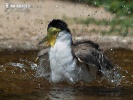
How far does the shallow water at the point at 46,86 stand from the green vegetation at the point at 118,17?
1.19m

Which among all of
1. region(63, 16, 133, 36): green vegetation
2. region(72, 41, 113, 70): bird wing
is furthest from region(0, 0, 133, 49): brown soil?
region(72, 41, 113, 70): bird wing

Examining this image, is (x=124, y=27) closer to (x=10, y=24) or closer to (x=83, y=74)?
(x=10, y=24)

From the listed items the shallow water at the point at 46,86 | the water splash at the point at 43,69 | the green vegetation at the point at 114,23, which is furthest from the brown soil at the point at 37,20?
the water splash at the point at 43,69

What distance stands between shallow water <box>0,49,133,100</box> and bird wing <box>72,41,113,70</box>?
0.23 m

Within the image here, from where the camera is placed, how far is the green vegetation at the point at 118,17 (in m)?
11.3

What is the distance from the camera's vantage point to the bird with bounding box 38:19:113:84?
27.2 feet

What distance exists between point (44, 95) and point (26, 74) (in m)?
1.25

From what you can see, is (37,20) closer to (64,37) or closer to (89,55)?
(64,37)

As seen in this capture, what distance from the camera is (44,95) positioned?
8.03 m

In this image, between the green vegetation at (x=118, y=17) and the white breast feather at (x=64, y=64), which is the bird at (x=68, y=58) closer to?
the white breast feather at (x=64, y=64)

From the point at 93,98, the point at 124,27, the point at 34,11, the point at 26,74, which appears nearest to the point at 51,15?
the point at 34,11

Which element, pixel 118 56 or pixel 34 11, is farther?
pixel 34 11

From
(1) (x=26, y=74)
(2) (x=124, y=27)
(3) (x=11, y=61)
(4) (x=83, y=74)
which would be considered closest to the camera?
(4) (x=83, y=74)

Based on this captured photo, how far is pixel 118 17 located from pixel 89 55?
3.47m
